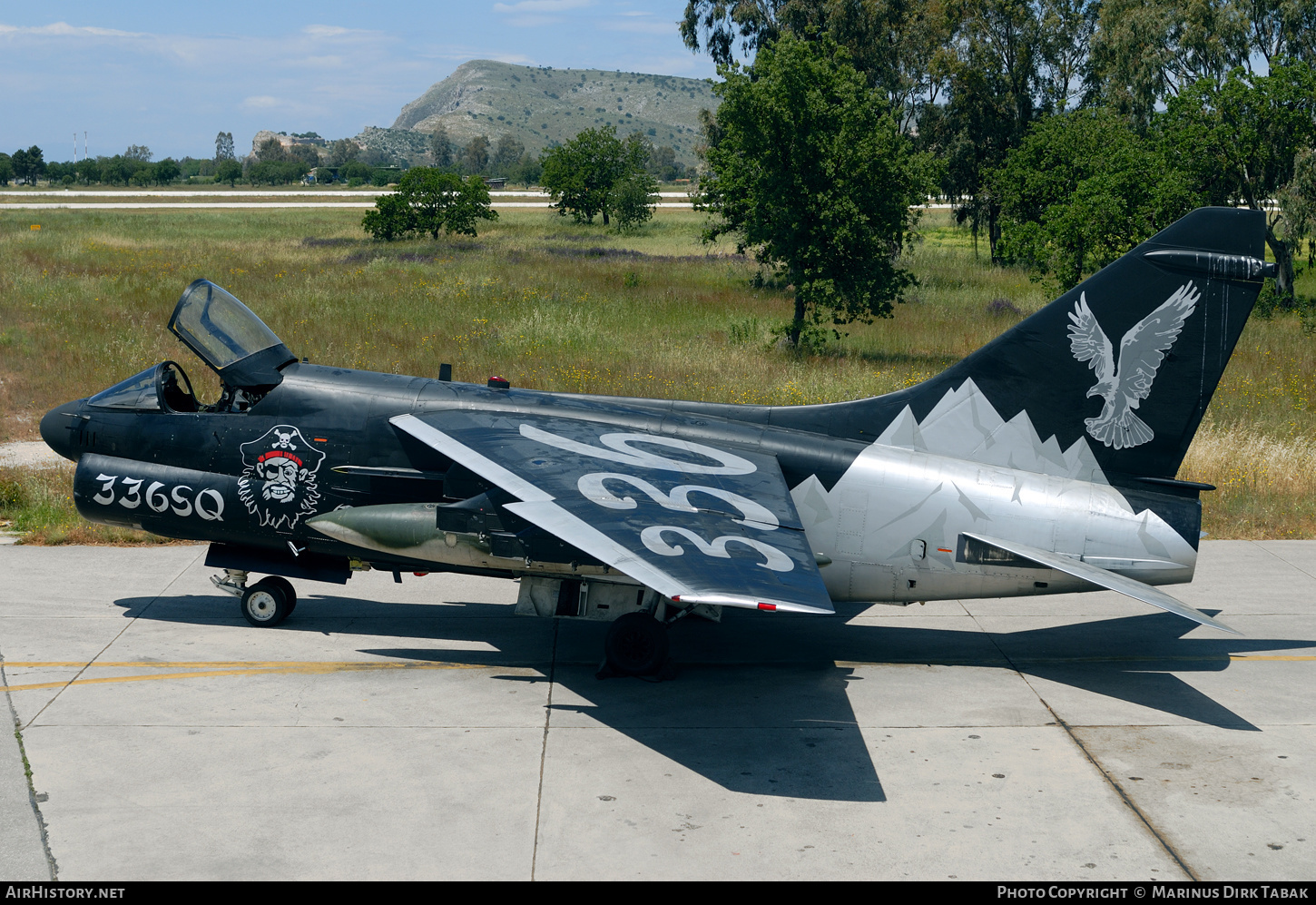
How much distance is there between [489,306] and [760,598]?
24.5m

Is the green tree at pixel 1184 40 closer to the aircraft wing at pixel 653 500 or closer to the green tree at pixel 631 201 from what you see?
the green tree at pixel 631 201

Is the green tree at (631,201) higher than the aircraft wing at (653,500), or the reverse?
the green tree at (631,201)

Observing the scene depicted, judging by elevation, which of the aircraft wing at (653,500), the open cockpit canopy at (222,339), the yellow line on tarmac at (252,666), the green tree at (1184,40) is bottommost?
the yellow line on tarmac at (252,666)

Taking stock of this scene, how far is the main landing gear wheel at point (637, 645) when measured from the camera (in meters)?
10.2

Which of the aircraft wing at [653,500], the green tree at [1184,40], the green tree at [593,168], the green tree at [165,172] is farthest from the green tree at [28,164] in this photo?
the aircraft wing at [653,500]

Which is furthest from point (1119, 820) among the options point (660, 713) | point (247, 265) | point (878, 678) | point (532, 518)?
point (247, 265)

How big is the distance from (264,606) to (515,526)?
3.57 m

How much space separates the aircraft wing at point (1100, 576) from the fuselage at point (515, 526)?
115mm

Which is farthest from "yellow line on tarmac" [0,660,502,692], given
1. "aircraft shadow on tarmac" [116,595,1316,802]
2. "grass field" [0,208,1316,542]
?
"grass field" [0,208,1316,542]

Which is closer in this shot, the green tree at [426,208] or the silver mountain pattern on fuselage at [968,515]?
the silver mountain pattern on fuselage at [968,515]

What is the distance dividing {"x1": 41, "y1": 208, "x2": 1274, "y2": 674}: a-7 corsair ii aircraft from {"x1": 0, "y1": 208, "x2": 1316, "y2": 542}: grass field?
474cm

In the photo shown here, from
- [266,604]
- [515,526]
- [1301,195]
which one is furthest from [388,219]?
[515,526]

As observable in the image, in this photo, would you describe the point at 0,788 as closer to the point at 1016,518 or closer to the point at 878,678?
the point at 878,678

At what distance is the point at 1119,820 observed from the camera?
7.57 metres
